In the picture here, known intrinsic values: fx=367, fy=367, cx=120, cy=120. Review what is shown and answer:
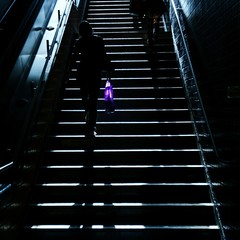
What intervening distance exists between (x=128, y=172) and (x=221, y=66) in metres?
1.78

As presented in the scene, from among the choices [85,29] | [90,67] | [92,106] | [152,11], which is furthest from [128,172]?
[152,11]

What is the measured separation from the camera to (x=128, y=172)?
4656 millimetres

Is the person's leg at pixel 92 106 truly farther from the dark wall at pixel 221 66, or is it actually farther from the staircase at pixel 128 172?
the dark wall at pixel 221 66

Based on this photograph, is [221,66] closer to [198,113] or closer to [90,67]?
[198,113]

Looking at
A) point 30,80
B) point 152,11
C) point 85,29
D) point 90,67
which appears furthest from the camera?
point 152,11

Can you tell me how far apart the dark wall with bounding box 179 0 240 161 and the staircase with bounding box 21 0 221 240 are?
496 millimetres

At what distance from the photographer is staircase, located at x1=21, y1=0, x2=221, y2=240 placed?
13.0ft

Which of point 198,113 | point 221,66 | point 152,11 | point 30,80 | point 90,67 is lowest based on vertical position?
point 198,113

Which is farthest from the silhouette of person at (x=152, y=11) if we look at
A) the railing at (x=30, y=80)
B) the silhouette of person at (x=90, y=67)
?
the silhouette of person at (x=90, y=67)

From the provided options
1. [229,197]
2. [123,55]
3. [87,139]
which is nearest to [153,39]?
[123,55]

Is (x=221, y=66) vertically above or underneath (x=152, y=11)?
underneath

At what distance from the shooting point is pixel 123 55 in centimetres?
742

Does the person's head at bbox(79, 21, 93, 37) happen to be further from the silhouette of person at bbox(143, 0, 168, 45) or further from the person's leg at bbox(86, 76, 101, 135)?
the silhouette of person at bbox(143, 0, 168, 45)

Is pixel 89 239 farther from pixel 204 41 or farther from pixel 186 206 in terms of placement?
pixel 204 41
